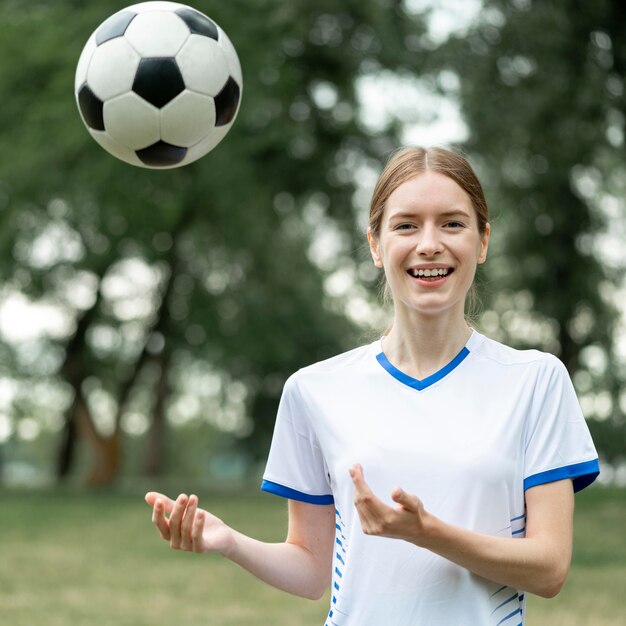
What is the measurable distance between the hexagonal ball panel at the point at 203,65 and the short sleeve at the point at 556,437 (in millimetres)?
3368

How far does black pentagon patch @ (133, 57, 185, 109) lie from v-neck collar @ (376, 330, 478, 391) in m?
3.10

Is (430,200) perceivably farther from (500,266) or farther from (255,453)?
(255,453)

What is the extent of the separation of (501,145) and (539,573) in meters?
14.3

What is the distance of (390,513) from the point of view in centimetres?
206

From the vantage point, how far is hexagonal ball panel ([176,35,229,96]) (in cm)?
540

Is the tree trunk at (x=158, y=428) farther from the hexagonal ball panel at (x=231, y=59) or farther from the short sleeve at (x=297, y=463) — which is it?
the short sleeve at (x=297, y=463)

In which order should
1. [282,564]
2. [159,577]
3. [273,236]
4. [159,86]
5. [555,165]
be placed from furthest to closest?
[273,236] → [555,165] → [159,577] → [159,86] → [282,564]

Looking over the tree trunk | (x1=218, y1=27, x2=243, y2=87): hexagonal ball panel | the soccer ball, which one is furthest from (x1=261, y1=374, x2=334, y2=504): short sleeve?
the tree trunk

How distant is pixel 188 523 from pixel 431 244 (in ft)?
2.74

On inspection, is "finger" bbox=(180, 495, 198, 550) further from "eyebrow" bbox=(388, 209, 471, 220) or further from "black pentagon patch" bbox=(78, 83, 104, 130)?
"black pentagon patch" bbox=(78, 83, 104, 130)

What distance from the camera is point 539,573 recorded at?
2.28 meters

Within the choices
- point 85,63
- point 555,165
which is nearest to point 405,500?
point 85,63

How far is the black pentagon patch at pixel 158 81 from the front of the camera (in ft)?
17.5

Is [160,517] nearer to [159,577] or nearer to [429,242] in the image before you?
[429,242]
